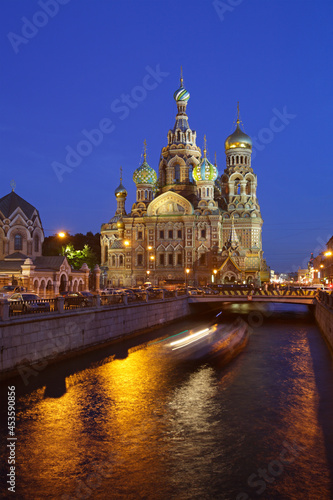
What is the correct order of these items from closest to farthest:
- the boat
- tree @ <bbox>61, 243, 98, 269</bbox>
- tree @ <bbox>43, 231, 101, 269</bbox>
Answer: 1. the boat
2. tree @ <bbox>61, 243, 98, 269</bbox>
3. tree @ <bbox>43, 231, 101, 269</bbox>

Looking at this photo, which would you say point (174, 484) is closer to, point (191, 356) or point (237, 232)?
point (191, 356)

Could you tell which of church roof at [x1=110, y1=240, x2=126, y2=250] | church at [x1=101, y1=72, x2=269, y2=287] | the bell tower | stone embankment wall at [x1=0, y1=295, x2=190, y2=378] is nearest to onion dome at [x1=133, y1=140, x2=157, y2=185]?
church at [x1=101, y1=72, x2=269, y2=287]

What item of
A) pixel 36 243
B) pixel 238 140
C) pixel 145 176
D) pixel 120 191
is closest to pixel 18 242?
pixel 36 243

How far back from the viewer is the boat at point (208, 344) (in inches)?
1246

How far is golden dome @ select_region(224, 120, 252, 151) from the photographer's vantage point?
95.5 metres

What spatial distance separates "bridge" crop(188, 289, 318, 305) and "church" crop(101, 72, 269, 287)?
21.5 metres

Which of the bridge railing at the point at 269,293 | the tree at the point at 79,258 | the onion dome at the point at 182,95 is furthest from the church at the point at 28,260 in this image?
the onion dome at the point at 182,95

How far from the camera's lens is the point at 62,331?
2734 cm

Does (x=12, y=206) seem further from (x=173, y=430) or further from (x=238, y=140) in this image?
(x=173, y=430)

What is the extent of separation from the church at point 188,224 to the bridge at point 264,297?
70.6 ft

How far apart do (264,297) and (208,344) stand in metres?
20.4

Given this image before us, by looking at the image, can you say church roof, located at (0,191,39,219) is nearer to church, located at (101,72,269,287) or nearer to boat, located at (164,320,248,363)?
church, located at (101,72,269,287)

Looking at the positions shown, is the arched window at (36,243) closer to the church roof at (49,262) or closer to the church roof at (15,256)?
the church roof at (15,256)

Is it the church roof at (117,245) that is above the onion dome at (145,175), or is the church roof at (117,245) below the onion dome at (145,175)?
below
